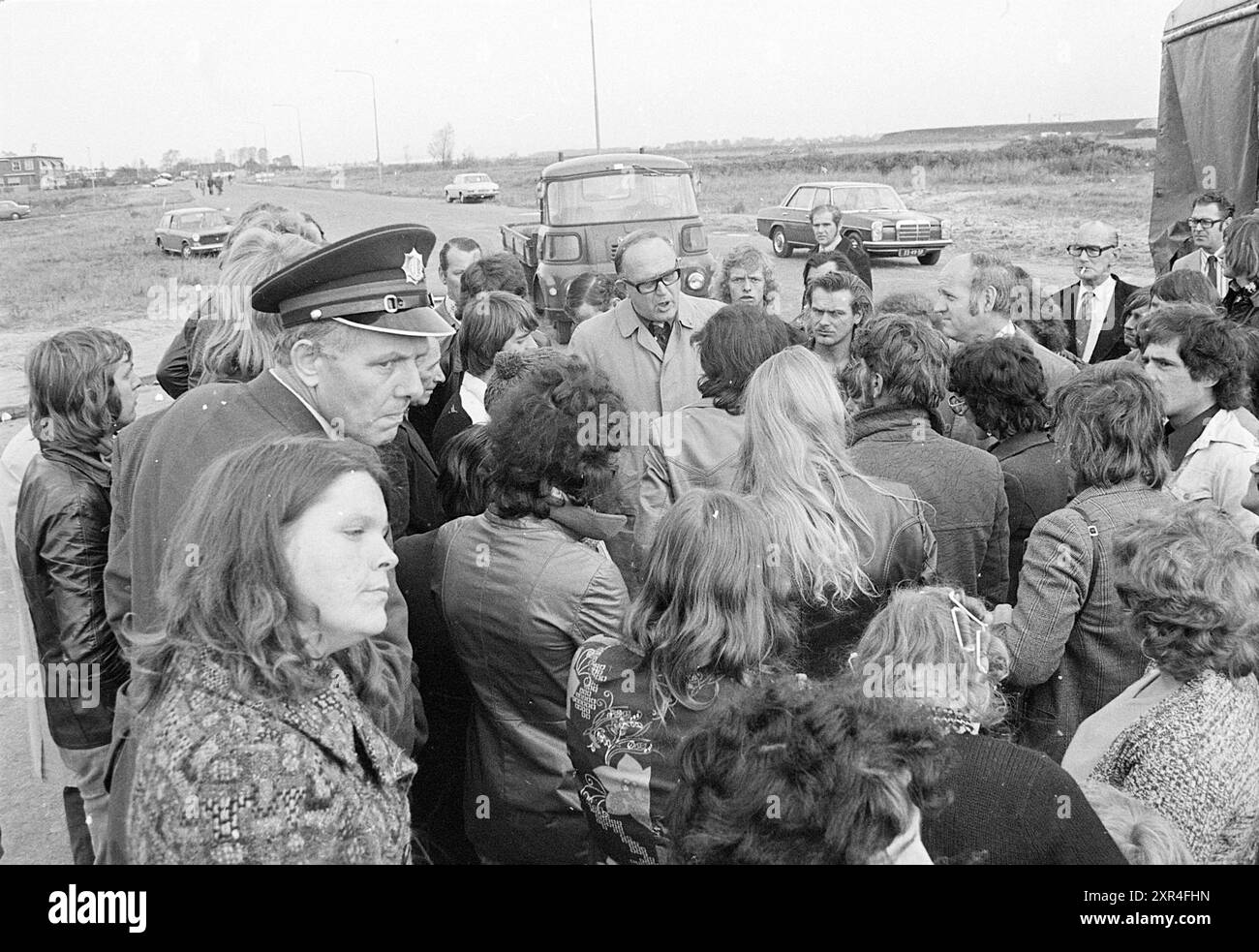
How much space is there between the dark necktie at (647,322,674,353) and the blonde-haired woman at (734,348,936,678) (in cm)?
198

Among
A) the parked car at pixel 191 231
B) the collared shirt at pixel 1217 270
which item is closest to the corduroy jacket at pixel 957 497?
the collared shirt at pixel 1217 270

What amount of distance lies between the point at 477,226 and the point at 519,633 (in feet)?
95.3

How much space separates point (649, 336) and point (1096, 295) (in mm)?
2941

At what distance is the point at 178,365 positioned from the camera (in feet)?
13.6

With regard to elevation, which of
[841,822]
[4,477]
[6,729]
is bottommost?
[6,729]

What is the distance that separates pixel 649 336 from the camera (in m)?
4.77

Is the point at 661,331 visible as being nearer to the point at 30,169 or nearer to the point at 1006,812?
the point at 1006,812

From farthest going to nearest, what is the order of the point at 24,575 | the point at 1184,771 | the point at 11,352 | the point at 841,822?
the point at 11,352 < the point at 24,575 < the point at 1184,771 < the point at 841,822

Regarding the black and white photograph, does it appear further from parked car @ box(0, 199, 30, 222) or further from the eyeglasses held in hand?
parked car @ box(0, 199, 30, 222)

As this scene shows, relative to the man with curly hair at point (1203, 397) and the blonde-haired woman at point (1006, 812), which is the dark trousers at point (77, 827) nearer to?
the blonde-haired woman at point (1006, 812)

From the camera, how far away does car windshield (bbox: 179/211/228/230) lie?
23.6 metres

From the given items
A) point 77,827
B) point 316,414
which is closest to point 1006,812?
point 316,414
